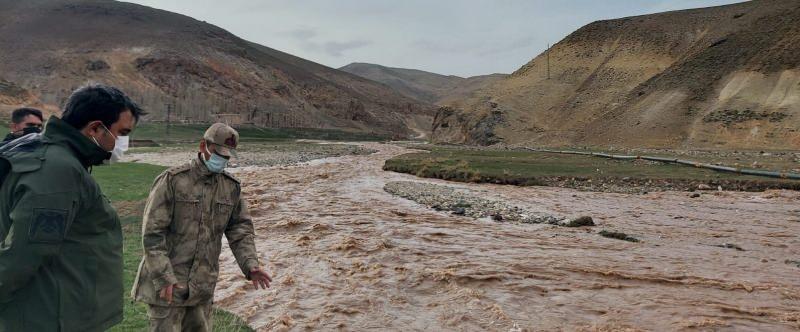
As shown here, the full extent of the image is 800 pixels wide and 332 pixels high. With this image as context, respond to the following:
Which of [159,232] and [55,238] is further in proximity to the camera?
[159,232]

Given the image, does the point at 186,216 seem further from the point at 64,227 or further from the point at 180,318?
the point at 64,227

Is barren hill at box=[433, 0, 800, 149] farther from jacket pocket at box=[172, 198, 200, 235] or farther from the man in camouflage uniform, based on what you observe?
jacket pocket at box=[172, 198, 200, 235]

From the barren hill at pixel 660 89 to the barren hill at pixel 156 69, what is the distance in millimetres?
58035

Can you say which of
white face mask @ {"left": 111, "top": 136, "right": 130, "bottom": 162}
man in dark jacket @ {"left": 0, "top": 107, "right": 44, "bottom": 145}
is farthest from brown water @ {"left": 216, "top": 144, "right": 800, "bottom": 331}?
white face mask @ {"left": 111, "top": 136, "right": 130, "bottom": 162}

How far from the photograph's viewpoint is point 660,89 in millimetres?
67312

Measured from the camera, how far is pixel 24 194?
9.25ft

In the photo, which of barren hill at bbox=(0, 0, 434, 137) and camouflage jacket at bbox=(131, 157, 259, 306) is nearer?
camouflage jacket at bbox=(131, 157, 259, 306)

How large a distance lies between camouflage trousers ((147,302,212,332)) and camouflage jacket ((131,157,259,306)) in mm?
77

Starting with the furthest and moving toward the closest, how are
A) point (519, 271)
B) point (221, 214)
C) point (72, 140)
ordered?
point (519, 271) < point (221, 214) < point (72, 140)

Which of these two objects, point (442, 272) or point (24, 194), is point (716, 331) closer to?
point (442, 272)

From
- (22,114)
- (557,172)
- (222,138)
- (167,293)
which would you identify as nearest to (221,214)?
(222,138)

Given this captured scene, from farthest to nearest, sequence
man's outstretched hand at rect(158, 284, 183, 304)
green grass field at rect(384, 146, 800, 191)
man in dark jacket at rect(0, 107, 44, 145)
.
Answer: green grass field at rect(384, 146, 800, 191), man in dark jacket at rect(0, 107, 44, 145), man's outstretched hand at rect(158, 284, 183, 304)

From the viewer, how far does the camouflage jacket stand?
166 inches

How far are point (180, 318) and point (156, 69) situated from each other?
152m
